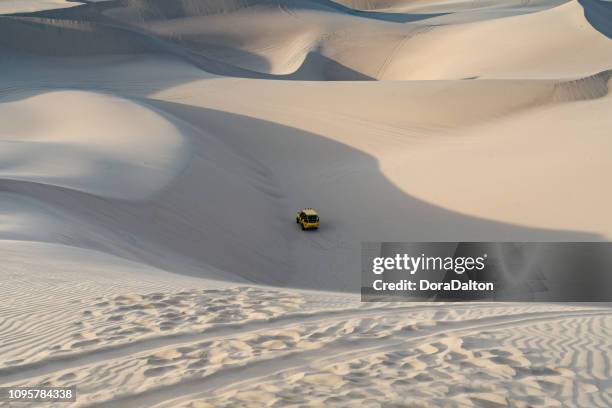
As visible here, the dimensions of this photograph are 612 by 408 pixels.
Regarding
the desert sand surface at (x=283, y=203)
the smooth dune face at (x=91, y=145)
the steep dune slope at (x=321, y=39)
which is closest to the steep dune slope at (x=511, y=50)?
the steep dune slope at (x=321, y=39)

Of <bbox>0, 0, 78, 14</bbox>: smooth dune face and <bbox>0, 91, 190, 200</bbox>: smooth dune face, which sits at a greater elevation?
<bbox>0, 0, 78, 14</bbox>: smooth dune face

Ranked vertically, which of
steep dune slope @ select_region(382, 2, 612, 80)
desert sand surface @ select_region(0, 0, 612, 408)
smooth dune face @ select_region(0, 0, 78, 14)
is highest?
smooth dune face @ select_region(0, 0, 78, 14)

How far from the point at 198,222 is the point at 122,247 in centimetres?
345

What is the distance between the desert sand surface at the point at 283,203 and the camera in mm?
5777

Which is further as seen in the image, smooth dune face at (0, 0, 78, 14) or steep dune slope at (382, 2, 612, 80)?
smooth dune face at (0, 0, 78, 14)

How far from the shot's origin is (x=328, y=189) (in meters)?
18.4

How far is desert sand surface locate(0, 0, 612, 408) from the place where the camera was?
5777 millimetres

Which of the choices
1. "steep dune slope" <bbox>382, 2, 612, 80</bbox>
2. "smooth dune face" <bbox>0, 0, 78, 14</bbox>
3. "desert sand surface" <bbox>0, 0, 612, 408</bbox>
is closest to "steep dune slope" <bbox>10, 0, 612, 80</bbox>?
"steep dune slope" <bbox>382, 2, 612, 80</bbox>

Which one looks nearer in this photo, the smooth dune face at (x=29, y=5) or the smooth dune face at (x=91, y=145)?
the smooth dune face at (x=91, y=145)

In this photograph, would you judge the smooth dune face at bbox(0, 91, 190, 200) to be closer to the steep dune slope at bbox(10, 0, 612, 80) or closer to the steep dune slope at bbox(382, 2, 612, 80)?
the steep dune slope at bbox(10, 0, 612, 80)

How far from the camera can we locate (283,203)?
17750mm

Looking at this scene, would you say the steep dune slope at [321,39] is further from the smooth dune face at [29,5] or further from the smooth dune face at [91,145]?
the smooth dune face at [91,145]

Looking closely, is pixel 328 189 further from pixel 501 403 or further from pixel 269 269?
pixel 501 403

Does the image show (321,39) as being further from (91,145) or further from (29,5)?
(91,145)
